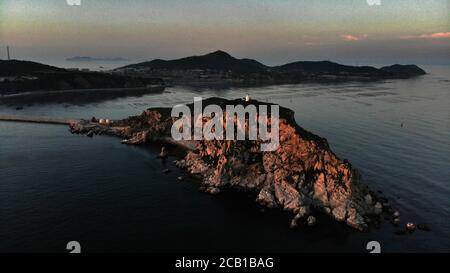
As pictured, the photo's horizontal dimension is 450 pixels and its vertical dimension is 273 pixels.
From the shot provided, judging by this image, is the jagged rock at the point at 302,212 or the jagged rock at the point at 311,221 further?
the jagged rock at the point at 302,212

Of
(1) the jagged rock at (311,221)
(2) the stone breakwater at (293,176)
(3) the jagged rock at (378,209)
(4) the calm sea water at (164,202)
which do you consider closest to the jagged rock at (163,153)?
(4) the calm sea water at (164,202)

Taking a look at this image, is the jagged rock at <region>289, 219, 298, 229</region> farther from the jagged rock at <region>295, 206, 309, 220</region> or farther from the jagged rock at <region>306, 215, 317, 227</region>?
the jagged rock at <region>306, 215, 317, 227</region>

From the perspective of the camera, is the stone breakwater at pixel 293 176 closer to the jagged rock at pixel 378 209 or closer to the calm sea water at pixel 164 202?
the jagged rock at pixel 378 209

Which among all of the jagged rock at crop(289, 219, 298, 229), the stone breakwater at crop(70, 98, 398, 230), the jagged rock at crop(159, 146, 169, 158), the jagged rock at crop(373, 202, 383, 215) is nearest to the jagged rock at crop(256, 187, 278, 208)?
the stone breakwater at crop(70, 98, 398, 230)

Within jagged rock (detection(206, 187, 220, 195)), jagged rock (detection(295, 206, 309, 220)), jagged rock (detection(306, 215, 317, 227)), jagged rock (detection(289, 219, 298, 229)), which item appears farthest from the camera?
jagged rock (detection(206, 187, 220, 195))

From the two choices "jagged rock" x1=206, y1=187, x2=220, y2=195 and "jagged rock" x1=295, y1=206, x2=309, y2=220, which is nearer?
"jagged rock" x1=295, y1=206, x2=309, y2=220

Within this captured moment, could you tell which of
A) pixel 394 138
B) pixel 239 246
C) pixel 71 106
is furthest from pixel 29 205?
pixel 71 106
